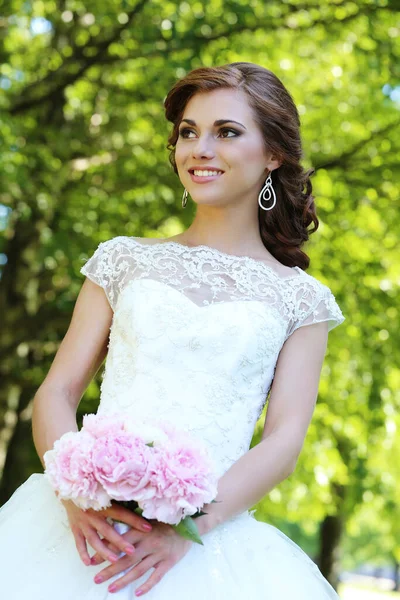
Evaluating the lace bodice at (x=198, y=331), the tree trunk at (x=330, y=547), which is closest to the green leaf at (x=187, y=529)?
the lace bodice at (x=198, y=331)

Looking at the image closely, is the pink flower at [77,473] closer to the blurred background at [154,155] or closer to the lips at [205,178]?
the lips at [205,178]

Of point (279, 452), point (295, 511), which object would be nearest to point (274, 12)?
point (279, 452)

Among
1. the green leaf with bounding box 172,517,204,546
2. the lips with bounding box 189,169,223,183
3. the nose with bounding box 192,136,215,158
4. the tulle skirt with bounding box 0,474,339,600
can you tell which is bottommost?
the tulle skirt with bounding box 0,474,339,600

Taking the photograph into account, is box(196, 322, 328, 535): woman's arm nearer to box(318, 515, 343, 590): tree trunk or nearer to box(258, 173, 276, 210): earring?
box(258, 173, 276, 210): earring

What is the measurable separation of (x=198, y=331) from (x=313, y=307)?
1.57ft

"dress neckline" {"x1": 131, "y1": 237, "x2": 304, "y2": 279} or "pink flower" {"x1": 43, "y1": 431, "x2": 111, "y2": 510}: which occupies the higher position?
"pink flower" {"x1": 43, "y1": 431, "x2": 111, "y2": 510}

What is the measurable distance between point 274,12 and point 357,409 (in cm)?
422

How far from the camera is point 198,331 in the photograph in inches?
127

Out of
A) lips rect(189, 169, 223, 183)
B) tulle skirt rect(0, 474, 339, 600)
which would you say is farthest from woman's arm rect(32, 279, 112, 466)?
lips rect(189, 169, 223, 183)

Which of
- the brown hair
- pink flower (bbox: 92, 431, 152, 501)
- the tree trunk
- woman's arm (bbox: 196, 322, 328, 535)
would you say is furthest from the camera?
the tree trunk

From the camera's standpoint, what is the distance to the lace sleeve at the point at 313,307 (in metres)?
3.41

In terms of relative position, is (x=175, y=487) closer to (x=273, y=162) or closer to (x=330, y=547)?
(x=273, y=162)

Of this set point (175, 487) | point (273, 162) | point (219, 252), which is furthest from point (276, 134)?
point (175, 487)

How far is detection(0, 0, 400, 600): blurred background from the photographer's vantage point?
782cm
